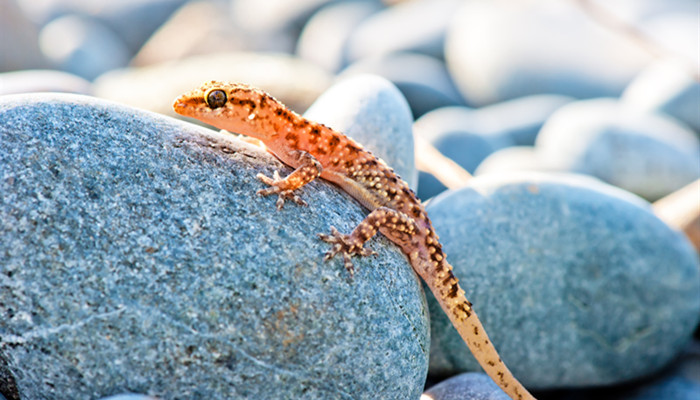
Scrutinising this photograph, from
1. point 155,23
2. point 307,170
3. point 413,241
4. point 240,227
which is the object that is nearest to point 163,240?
point 240,227

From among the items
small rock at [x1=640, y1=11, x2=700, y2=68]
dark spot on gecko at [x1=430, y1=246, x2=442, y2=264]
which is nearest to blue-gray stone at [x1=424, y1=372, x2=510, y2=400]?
dark spot on gecko at [x1=430, y1=246, x2=442, y2=264]

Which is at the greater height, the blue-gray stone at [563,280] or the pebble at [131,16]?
the pebble at [131,16]

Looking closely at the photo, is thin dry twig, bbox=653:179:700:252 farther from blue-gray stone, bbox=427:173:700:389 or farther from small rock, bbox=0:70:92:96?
small rock, bbox=0:70:92:96

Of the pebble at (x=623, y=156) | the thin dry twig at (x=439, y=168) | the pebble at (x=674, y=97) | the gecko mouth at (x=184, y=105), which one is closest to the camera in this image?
the gecko mouth at (x=184, y=105)

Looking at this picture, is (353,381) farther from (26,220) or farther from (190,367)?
(26,220)

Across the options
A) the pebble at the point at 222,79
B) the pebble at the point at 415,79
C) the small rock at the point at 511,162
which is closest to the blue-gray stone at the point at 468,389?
the small rock at the point at 511,162

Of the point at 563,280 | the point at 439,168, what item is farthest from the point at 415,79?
the point at 563,280

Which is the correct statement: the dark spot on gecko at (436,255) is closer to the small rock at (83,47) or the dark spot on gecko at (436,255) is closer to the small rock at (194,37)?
the small rock at (194,37)
